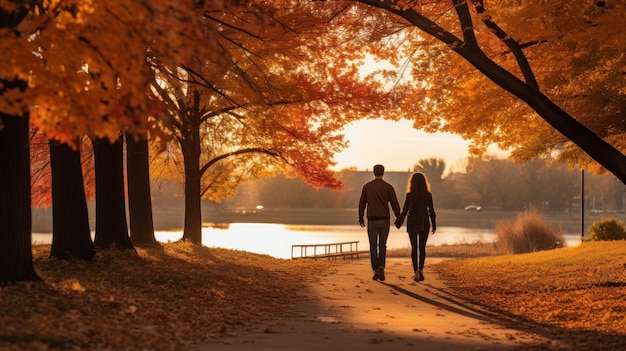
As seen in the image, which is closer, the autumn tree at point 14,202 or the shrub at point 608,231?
the autumn tree at point 14,202

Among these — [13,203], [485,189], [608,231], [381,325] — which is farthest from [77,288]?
[485,189]

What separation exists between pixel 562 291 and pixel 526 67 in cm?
424

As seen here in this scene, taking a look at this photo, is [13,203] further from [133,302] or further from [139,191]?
[139,191]

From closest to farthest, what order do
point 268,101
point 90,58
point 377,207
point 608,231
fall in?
point 90,58 → point 377,207 → point 268,101 → point 608,231

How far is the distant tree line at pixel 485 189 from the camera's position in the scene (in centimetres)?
12350

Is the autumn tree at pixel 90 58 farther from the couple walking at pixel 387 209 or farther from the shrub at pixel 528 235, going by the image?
the shrub at pixel 528 235

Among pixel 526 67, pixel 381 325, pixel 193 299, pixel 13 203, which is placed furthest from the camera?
pixel 526 67

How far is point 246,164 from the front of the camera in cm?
2489

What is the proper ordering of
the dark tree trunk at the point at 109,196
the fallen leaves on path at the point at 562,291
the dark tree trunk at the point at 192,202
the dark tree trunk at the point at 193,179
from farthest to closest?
the dark tree trunk at the point at 192,202, the dark tree trunk at the point at 193,179, the dark tree trunk at the point at 109,196, the fallen leaves on path at the point at 562,291

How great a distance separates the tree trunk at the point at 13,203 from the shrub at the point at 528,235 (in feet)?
85.2

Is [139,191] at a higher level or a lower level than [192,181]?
lower

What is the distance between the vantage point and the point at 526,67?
1262cm

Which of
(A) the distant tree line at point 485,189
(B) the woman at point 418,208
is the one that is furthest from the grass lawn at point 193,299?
(A) the distant tree line at point 485,189

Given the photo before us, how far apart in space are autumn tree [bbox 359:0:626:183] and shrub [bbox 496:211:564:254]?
1123 centimetres
